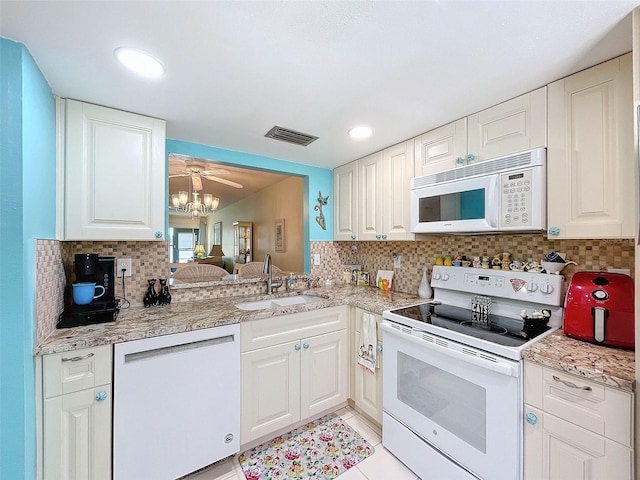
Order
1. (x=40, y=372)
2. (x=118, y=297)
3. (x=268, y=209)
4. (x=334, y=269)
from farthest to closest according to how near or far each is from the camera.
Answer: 1. (x=268, y=209)
2. (x=334, y=269)
3. (x=118, y=297)
4. (x=40, y=372)

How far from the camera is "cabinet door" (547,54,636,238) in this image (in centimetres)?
117

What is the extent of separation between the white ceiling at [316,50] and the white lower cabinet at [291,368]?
140 cm

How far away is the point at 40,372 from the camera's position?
1192 millimetres

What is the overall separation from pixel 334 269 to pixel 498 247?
1.58m

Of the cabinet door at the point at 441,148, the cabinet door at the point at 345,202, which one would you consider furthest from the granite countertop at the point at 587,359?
the cabinet door at the point at 345,202

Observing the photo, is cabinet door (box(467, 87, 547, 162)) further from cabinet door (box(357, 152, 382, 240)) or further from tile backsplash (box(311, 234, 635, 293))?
cabinet door (box(357, 152, 382, 240))

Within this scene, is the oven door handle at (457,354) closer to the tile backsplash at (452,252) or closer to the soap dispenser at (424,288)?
the soap dispenser at (424,288)

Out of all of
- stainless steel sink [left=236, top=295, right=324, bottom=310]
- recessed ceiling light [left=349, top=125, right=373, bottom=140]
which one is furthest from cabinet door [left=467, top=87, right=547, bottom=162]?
stainless steel sink [left=236, top=295, right=324, bottom=310]

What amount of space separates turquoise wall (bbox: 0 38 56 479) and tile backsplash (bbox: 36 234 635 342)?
0.51 feet

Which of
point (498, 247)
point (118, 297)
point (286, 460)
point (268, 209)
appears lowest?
point (286, 460)

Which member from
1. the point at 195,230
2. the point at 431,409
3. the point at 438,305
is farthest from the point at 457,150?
the point at 195,230

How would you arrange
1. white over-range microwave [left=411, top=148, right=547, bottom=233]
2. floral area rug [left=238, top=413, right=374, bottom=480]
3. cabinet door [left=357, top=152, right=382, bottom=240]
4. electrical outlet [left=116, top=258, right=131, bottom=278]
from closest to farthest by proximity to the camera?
white over-range microwave [left=411, top=148, right=547, bottom=233]
floral area rug [left=238, top=413, right=374, bottom=480]
electrical outlet [left=116, top=258, right=131, bottom=278]
cabinet door [left=357, top=152, right=382, bottom=240]

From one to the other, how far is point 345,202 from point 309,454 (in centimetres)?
208

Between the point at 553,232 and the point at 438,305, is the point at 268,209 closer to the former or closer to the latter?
the point at 438,305
